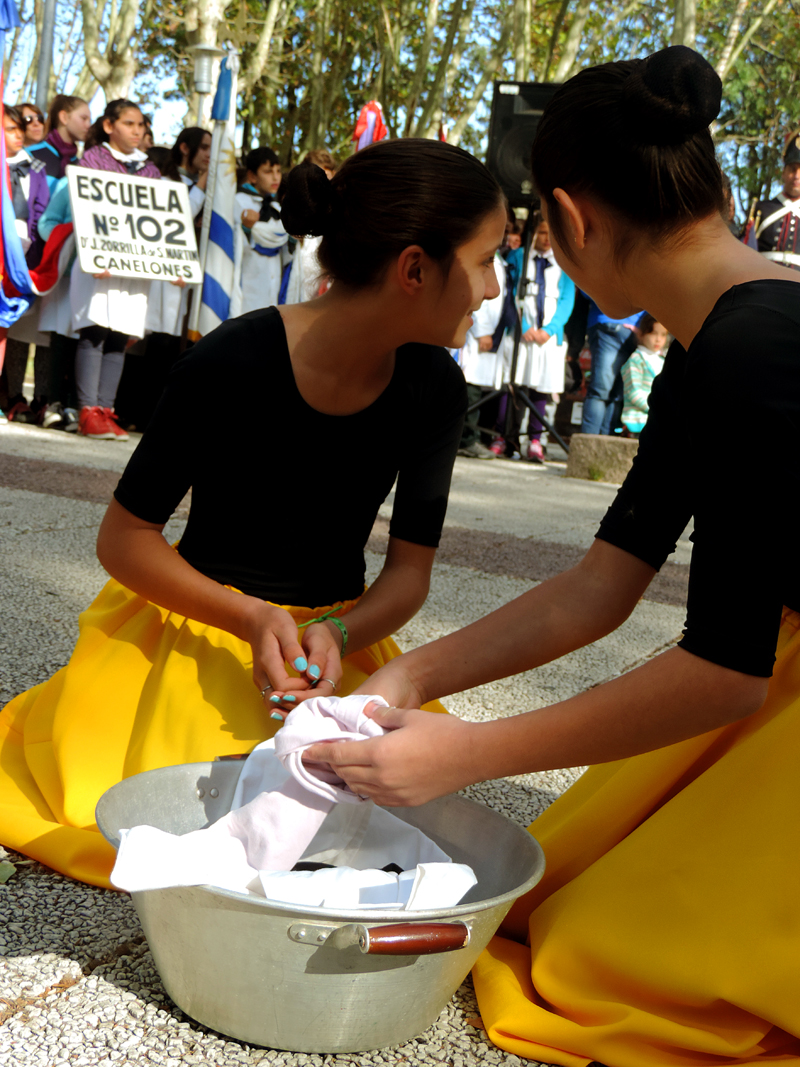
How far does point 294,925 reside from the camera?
1.17 metres

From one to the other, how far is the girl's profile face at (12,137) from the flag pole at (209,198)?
1.24m

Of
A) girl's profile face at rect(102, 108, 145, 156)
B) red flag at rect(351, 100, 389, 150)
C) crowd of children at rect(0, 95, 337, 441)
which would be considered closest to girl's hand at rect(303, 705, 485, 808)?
crowd of children at rect(0, 95, 337, 441)

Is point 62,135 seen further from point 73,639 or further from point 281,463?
point 281,463

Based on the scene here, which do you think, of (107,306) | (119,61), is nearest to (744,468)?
(107,306)

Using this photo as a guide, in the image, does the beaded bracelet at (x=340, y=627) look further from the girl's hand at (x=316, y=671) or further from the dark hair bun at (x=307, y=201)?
the dark hair bun at (x=307, y=201)

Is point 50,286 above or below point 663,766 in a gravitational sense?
above

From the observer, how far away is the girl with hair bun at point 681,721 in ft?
3.92

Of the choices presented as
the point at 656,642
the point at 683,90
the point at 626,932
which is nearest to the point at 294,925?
the point at 626,932

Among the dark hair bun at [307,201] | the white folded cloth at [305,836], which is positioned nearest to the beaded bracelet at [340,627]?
the white folded cloth at [305,836]

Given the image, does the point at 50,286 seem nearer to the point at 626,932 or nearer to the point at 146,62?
the point at 626,932

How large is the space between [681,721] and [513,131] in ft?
27.3

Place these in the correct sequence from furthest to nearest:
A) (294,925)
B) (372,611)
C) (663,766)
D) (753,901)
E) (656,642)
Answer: (656,642) → (372,611) → (663,766) → (753,901) → (294,925)

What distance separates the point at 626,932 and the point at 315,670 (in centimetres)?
59

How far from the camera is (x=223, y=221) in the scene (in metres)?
7.26
